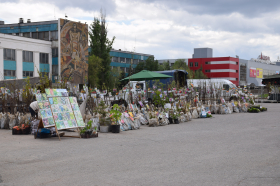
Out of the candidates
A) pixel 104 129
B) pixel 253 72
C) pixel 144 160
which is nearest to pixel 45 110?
pixel 104 129

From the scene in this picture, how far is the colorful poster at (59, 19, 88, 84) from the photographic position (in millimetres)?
50594

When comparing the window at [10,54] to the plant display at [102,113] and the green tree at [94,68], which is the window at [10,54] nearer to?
the green tree at [94,68]

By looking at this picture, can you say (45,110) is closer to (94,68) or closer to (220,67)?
(94,68)

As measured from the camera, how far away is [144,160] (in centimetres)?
690

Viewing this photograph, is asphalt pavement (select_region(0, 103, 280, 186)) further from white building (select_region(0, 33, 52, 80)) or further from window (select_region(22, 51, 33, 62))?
window (select_region(22, 51, 33, 62))

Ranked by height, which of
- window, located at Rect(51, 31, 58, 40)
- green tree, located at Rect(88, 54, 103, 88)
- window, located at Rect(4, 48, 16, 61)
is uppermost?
window, located at Rect(51, 31, 58, 40)

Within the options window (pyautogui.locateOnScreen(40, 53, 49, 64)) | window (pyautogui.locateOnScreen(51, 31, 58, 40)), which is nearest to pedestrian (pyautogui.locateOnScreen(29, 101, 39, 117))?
window (pyautogui.locateOnScreen(40, 53, 49, 64))

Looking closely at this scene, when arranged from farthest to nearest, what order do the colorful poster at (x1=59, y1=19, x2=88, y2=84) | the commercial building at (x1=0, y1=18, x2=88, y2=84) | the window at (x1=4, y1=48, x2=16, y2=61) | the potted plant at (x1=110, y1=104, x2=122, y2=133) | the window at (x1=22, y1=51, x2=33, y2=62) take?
1. the colorful poster at (x1=59, y1=19, x2=88, y2=84)
2. the commercial building at (x1=0, y1=18, x2=88, y2=84)
3. the window at (x1=22, y1=51, x2=33, y2=62)
4. the window at (x1=4, y1=48, x2=16, y2=61)
5. the potted plant at (x1=110, y1=104, x2=122, y2=133)

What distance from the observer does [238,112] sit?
71.9 feet

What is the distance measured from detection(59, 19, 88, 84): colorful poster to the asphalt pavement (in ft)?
137

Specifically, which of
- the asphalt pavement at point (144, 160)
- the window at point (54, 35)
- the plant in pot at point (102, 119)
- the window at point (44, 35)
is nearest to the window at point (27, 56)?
the window at point (54, 35)

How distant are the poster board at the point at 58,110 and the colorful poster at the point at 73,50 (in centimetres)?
4034

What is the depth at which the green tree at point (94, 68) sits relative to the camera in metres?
46.0

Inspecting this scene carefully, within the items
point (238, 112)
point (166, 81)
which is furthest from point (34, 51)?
point (238, 112)
